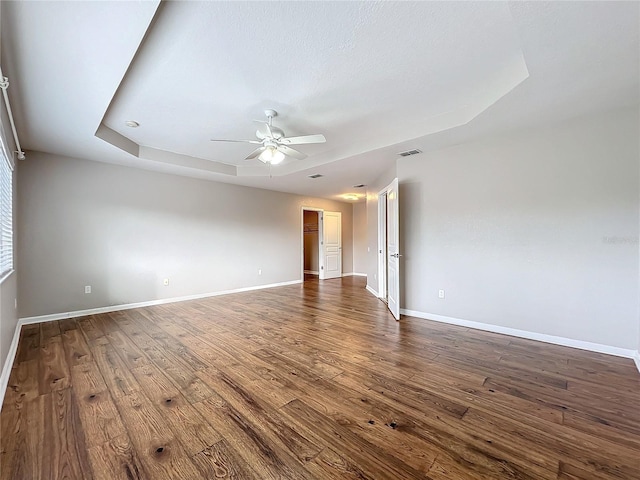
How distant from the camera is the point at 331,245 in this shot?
8.56 m

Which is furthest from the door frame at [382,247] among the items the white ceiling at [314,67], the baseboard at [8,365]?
the baseboard at [8,365]

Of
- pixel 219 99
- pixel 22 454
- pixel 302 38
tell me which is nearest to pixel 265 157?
pixel 219 99

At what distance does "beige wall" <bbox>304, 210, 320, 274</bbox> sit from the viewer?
942 centimetres

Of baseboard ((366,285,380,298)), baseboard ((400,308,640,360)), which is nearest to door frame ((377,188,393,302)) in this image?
baseboard ((366,285,380,298))

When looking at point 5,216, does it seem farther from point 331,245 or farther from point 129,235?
point 331,245

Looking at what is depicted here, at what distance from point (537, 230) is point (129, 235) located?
6.24 meters

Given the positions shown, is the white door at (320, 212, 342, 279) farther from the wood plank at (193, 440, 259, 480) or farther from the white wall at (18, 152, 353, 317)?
the wood plank at (193, 440, 259, 480)

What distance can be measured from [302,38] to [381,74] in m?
0.82

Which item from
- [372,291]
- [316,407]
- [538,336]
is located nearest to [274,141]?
[316,407]

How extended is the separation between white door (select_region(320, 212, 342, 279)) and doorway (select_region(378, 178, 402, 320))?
2.84m

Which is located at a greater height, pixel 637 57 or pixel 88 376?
pixel 637 57

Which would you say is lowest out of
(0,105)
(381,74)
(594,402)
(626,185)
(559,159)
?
(594,402)

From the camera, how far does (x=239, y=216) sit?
643 centimetres

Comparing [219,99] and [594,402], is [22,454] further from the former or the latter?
[594,402]
